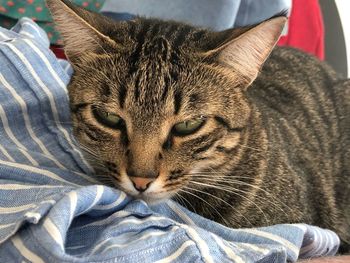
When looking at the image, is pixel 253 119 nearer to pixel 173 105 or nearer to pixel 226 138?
pixel 226 138

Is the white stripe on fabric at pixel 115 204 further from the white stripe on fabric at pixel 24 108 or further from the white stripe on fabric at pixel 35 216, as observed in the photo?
the white stripe on fabric at pixel 24 108

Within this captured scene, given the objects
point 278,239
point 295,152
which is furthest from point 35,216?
point 295,152

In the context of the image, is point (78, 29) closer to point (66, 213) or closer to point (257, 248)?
point (66, 213)

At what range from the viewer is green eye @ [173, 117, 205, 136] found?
884mm

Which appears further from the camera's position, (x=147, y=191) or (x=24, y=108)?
(x=24, y=108)

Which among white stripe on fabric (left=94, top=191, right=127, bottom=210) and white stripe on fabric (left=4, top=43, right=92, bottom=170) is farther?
white stripe on fabric (left=4, top=43, right=92, bottom=170)

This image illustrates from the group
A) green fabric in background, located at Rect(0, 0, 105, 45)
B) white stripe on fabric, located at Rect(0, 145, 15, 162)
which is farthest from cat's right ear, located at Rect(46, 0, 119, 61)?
green fabric in background, located at Rect(0, 0, 105, 45)

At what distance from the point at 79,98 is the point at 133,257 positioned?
1.29 feet

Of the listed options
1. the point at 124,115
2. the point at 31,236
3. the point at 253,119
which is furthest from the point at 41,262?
the point at 253,119

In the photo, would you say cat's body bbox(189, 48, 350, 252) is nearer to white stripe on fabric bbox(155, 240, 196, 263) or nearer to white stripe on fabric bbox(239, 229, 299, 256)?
white stripe on fabric bbox(239, 229, 299, 256)

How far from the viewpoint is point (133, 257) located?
648 millimetres

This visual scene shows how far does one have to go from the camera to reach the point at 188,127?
89cm

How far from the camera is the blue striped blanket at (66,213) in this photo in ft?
2.17

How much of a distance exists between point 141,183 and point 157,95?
156 millimetres
